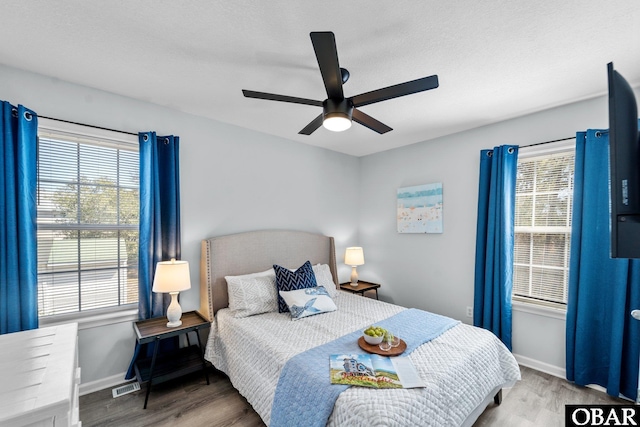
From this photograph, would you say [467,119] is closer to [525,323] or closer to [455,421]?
[525,323]

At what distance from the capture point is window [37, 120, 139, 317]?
83.6 inches

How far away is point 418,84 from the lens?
151cm

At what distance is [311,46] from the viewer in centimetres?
168

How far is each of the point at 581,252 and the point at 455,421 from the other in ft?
6.04

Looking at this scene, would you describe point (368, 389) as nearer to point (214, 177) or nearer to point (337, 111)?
point (337, 111)

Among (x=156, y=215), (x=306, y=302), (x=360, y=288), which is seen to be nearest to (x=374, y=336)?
(x=306, y=302)

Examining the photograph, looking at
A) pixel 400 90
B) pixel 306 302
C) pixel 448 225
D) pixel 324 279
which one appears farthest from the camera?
pixel 448 225

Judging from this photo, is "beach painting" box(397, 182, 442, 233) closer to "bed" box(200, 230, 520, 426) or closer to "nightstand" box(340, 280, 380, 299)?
"nightstand" box(340, 280, 380, 299)

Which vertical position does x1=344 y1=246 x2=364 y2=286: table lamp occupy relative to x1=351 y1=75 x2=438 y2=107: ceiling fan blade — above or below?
below

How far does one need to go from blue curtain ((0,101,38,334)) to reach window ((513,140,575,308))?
13.4 feet

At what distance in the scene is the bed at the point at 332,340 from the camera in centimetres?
140

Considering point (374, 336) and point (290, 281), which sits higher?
point (290, 281)

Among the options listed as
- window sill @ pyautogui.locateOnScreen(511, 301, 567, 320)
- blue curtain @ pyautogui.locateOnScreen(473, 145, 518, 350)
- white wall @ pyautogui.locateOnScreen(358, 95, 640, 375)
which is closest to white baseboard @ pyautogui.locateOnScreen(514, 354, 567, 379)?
white wall @ pyautogui.locateOnScreen(358, 95, 640, 375)

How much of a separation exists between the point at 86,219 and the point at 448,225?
360 cm
